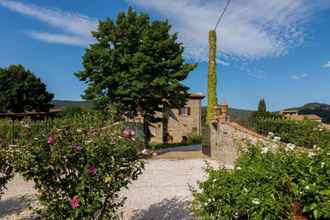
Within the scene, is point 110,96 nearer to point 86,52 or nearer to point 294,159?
Result: point 86,52

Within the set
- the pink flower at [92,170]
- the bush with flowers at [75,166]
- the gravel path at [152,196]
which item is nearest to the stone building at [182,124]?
the gravel path at [152,196]

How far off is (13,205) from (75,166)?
13.2ft

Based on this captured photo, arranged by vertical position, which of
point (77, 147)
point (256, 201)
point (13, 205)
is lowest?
point (13, 205)

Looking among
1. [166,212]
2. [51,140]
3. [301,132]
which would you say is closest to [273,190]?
[51,140]

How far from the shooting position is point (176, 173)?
10938 millimetres

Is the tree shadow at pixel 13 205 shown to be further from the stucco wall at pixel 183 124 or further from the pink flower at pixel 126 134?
the stucco wall at pixel 183 124

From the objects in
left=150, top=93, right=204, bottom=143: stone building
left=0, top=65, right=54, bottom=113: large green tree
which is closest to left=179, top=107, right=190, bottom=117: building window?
left=150, top=93, right=204, bottom=143: stone building

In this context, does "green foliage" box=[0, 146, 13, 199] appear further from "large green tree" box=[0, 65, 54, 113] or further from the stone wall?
"large green tree" box=[0, 65, 54, 113]

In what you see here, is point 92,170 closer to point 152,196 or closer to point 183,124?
point 152,196

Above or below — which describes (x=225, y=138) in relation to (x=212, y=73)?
below

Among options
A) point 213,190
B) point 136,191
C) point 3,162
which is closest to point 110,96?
point 136,191

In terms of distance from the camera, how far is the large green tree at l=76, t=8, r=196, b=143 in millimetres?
16172

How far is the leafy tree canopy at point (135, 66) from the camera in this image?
16172mm

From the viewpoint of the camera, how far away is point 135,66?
16.2 m
